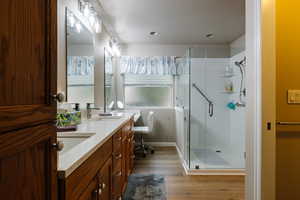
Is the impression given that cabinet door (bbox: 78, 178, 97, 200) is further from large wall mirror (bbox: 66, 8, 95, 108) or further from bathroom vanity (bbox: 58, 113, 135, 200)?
large wall mirror (bbox: 66, 8, 95, 108)

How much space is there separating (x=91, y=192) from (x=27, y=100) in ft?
2.34

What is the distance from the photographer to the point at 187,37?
13.1 ft

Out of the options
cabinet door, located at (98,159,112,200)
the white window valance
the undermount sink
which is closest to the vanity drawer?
cabinet door, located at (98,159,112,200)

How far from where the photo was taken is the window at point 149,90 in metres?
4.58

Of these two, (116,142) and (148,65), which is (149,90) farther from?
(116,142)

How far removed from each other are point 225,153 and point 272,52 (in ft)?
8.73

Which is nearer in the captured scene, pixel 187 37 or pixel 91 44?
pixel 91 44

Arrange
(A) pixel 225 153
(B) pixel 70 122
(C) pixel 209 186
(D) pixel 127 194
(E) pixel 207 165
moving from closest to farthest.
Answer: (B) pixel 70 122
(D) pixel 127 194
(C) pixel 209 186
(E) pixel 207 165
(A) pixel 225 153

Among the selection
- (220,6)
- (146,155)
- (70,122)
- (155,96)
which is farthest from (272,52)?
(155,96)

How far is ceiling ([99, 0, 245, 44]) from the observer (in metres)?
2.61

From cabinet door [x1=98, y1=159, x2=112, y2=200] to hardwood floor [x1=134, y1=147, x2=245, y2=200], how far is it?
38.8 inches

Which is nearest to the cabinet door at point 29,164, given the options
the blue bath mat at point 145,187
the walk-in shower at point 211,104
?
the blue bath mat at point 145,187

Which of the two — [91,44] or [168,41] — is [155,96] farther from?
[91,44]

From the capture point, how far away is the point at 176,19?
10.1 feet
